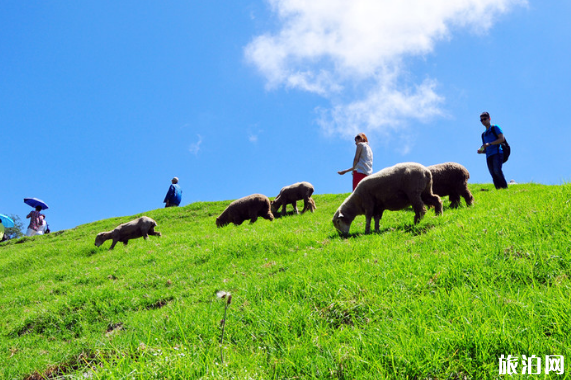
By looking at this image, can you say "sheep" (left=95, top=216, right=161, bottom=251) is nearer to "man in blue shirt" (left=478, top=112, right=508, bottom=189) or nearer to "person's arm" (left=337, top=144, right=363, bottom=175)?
"person's arm" (left=337, top=144, right=363, bottom=175)

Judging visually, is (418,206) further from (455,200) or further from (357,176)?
(357,176)

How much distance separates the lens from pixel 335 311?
4230 mm

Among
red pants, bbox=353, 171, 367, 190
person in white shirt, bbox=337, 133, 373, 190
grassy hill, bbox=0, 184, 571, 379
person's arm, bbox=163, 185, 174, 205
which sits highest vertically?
person's arm, bbox=163, 185, 174, 205

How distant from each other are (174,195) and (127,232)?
34.8ft

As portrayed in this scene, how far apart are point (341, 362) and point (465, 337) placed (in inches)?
42.4

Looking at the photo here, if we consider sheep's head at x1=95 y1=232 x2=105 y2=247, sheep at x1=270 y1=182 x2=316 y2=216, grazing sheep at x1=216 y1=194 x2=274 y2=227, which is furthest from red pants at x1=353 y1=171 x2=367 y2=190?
sheep's head at x1=95 y1=232 x2=105 y2=247

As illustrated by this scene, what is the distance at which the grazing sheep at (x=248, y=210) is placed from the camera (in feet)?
59.8

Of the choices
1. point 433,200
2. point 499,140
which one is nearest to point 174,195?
point 433,200

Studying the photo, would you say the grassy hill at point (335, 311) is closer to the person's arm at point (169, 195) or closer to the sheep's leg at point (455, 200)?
the sheep's leg at point (455, 200)

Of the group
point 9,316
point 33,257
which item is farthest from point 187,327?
point 33,257

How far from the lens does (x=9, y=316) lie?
8.84m

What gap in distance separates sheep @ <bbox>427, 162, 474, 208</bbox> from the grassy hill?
184cm

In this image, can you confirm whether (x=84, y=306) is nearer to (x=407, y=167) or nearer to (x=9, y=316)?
(x=9, y=316)

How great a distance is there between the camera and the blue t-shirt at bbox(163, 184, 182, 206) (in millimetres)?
27969
